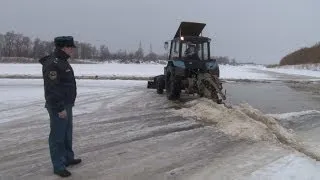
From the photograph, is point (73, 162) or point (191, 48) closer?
point (73, 162)

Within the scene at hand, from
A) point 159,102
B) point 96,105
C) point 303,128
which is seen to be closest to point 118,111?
point 96,105

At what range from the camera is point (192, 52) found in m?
18.2

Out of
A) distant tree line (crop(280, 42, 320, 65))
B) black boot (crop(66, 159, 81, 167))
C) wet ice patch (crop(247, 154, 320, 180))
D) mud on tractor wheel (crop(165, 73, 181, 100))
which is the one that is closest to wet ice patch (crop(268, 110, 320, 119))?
mud on tractor wheel (crop(165, 73, 181, 100))

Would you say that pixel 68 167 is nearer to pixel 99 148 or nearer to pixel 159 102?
pixel 99 148

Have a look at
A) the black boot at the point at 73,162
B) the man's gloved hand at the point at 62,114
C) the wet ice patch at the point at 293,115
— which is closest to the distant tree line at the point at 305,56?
the wet ice patch at the point at 293,115

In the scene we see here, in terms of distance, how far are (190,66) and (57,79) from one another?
35.9 feet

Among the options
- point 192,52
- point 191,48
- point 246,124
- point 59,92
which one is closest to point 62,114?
point 59,92

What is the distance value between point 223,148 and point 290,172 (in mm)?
2003

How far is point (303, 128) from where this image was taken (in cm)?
1186

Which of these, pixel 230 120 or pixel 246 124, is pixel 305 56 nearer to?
pixel 230 120

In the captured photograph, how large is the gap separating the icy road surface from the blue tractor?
2.54m

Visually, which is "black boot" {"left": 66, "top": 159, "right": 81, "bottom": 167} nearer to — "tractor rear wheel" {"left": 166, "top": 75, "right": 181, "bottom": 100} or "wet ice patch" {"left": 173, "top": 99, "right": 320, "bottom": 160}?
"wet ice patch" {"left": 173, "top": 99, "right": 320, "bottom": 160}

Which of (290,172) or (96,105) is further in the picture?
(96,105)

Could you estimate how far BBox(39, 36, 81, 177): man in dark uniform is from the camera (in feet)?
22.4
